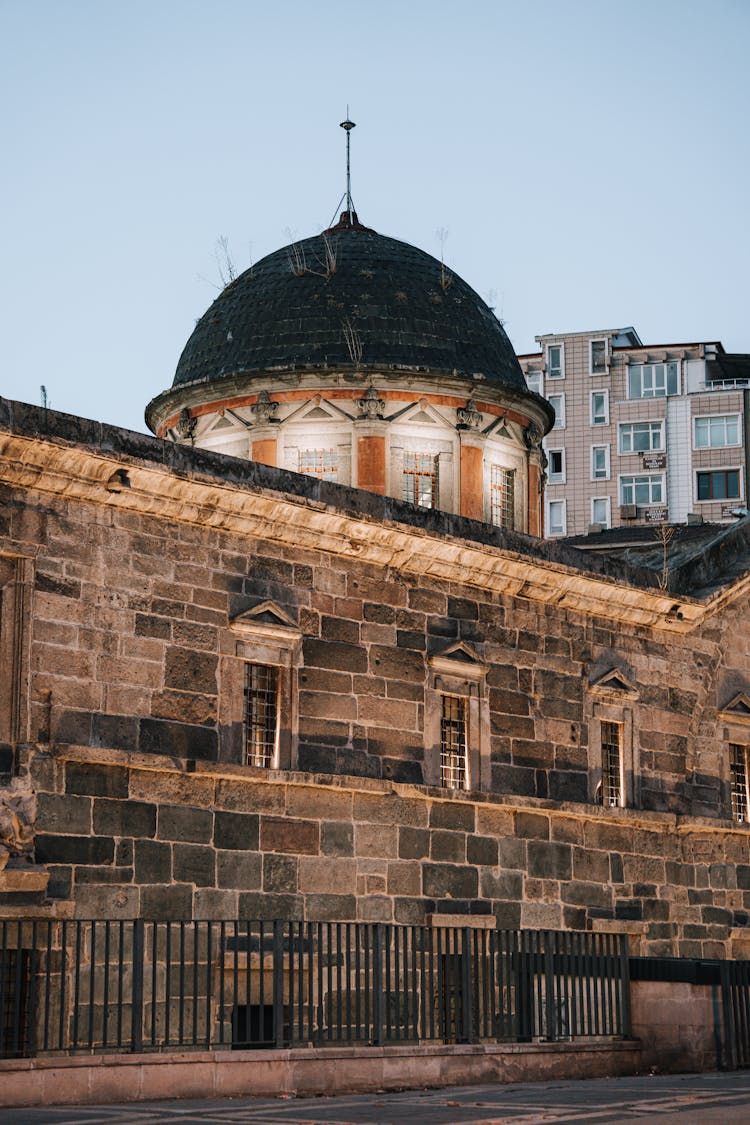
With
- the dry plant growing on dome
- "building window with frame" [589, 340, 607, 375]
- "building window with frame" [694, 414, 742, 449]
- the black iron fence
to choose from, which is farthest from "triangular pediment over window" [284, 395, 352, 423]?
"building window with frame" [589, 340, 607, 375]

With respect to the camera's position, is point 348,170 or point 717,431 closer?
point 348,170

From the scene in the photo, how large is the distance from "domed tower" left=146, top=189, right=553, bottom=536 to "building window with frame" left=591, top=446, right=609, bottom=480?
42995 mm

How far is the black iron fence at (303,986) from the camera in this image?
15844 millimetres

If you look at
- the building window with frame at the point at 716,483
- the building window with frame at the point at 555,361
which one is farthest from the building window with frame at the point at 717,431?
the building window with frame at the point at 555,361

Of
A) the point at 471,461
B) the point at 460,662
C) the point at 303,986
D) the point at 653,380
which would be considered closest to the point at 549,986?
the point at 303,986

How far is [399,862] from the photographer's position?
2053 centimetres

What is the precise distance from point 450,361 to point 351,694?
1166 cm

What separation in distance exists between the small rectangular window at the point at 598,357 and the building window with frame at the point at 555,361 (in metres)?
1.24

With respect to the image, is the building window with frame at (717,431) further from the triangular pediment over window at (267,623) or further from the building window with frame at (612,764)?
the triangular pediment over window at (267,623)

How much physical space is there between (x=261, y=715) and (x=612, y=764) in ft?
21.5

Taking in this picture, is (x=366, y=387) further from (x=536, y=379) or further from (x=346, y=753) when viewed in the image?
(x=536, y=379)

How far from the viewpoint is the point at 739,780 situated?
2681 centimetres

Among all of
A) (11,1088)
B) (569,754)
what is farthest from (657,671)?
(11,1088)

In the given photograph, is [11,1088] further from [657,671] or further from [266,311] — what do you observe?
[266,311]
